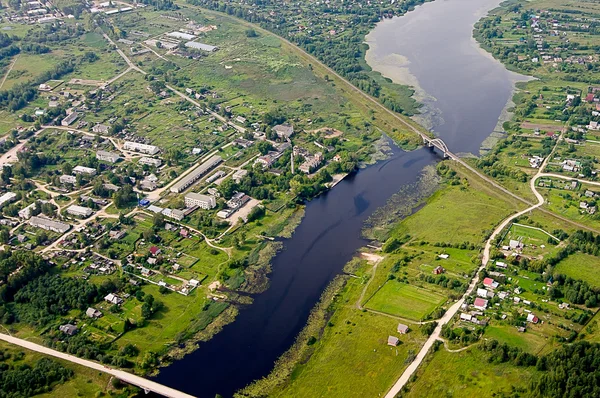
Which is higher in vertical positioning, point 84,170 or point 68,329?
point 84,170

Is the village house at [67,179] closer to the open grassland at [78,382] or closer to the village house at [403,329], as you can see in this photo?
the open grassland at [78,382]

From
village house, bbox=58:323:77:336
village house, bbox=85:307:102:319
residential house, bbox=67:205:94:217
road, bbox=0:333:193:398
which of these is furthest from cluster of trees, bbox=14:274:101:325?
residential house, bbox=67:205:94:217

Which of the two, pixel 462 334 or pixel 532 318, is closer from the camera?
pixel 462 334

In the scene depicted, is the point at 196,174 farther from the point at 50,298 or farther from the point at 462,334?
the point at 462,334

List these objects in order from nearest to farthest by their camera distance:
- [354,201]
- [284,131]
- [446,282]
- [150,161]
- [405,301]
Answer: [405,301] → [446,282] → [354,201] → [150,161] → [284,131]

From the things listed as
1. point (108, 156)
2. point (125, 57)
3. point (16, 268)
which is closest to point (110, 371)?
point (16, 268)

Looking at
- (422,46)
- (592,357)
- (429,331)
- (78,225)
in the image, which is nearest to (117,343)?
(78,225)

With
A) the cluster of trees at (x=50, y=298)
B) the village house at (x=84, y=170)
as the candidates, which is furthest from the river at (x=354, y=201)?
A: the village house at (x=84, y=170)

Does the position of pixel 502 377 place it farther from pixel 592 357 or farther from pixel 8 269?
pixel 8 269
